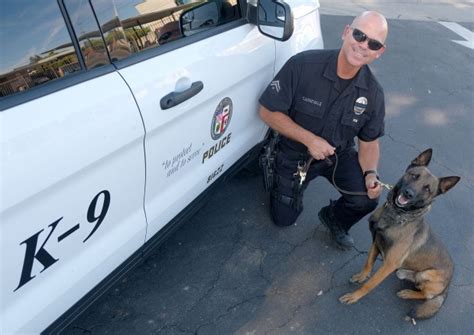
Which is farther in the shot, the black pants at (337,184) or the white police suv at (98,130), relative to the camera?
the black pants at (337,184)

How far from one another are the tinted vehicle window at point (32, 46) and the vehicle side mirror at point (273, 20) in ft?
3.71

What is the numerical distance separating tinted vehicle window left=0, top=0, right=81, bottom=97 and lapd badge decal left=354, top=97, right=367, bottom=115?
1553 millimetres

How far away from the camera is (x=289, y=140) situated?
2598 millimetres

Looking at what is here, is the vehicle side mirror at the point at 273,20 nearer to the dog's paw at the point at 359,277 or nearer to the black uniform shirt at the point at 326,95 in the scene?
the black uniform shirt at the point at 326,95

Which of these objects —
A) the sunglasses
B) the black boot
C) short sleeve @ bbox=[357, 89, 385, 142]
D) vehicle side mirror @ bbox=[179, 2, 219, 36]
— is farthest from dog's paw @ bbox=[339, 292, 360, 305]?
vehicle side mirror @ bbox=[179, 2, 219, 36]

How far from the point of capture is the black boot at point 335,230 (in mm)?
2670

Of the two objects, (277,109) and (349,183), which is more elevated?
(277,109)

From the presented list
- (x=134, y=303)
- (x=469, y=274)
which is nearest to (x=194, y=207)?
(x=134, y=303)

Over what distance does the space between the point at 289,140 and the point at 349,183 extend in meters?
0.48

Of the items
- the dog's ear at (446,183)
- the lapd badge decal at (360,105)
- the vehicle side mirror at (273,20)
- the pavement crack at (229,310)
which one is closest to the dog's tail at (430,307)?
the dog's ear at (446,183)

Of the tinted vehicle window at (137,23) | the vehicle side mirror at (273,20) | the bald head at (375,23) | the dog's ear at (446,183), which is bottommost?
the dog's ear at (446,183)

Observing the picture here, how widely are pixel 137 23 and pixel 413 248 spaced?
181 cm

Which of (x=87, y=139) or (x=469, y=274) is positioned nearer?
(x=87, y=139)

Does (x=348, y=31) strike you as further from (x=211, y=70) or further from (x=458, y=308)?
(x=458, y=308)
